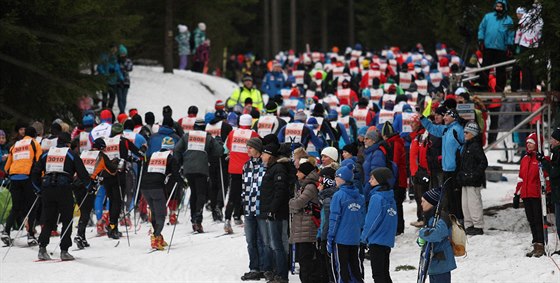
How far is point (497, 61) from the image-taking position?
1980cm

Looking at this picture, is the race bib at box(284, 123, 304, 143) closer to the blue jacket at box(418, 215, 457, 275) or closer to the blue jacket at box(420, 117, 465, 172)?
the blue jacket at box(420, 117, 465, 172)

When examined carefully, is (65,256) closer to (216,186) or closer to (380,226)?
(216,186)

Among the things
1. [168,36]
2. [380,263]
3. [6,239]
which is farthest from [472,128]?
[168,36]

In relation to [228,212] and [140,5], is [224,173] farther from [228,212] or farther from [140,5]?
[140,5]

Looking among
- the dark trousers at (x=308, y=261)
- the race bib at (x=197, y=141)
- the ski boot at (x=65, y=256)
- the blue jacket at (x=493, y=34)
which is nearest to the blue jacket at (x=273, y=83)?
the blue jacket at (x=493, y=34)

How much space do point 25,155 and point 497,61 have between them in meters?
8.85

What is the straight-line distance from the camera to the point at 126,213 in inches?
746

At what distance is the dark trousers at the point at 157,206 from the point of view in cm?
1622

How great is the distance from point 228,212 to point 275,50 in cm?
3785

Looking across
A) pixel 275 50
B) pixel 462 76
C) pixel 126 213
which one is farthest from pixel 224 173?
pixel 275 50

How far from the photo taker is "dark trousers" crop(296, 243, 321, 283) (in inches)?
496

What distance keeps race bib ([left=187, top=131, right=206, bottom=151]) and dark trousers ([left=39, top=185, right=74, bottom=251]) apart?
8.33ft

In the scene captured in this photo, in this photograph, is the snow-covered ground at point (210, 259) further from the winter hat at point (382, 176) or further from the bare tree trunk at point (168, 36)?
the bare tree trunk at point (168, 36)

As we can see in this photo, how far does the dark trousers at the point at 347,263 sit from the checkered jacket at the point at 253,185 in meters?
2.04
